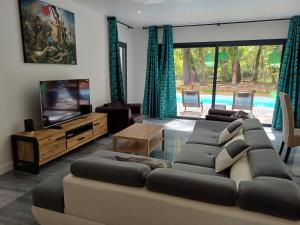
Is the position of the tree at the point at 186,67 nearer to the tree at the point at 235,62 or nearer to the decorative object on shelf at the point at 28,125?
the tree at the point at 235,62

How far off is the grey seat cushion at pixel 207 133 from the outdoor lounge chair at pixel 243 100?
2532 mm

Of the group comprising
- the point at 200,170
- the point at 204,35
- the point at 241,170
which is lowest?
the point at 200,170

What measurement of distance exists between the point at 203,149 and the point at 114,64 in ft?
10.9

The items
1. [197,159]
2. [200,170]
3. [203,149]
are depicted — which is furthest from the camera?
[203,149]

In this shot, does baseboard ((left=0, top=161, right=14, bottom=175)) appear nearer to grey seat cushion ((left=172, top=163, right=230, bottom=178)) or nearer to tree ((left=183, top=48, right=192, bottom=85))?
grey seat cushion ((left=172, top=163, right=230, bottom=178))

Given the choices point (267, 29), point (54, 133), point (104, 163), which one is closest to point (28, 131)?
point (54, 133)

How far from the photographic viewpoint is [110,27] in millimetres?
5047

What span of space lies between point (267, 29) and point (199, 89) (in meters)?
2.12

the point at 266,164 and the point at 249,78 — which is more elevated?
the point at 249,78

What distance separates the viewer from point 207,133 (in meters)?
3.29

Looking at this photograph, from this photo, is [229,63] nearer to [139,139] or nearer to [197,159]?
[139,139]

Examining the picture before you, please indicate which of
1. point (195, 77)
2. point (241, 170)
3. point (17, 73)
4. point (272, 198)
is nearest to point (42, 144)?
point (17, 73)

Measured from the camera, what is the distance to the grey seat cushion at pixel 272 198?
116 centimetres

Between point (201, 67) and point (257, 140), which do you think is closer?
point (257, 140)
